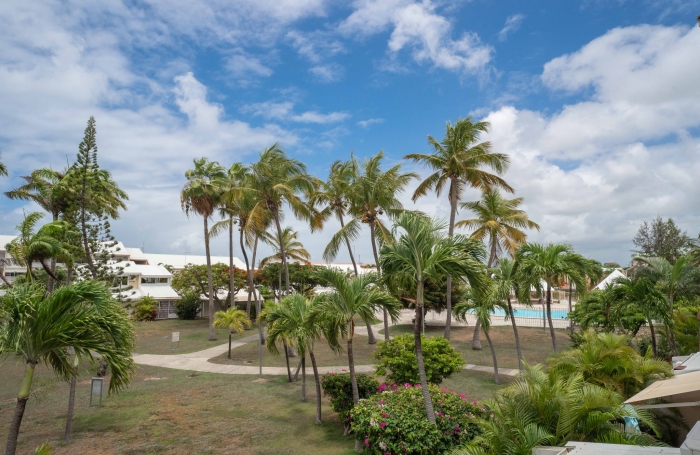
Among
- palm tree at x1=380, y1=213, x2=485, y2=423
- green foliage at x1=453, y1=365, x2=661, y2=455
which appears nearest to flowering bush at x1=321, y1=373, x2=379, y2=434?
palm tree at x1=380, y1=213, x2=485, y2=423

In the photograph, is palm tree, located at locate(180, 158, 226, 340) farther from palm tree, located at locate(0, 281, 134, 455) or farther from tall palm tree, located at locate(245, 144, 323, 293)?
palm tree, located at locate(0, 281, 134, 455)

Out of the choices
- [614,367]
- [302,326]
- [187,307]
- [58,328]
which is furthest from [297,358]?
[187,307]

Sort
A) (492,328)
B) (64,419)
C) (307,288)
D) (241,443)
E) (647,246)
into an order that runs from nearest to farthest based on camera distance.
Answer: (241,443) < (64,419) < (492,328) < (647,246) < (307,288)

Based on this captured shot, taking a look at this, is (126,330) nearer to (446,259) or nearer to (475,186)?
(446,259)

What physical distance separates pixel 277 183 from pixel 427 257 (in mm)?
13985

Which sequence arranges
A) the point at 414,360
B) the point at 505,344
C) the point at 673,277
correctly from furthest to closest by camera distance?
the point at 505,344 < the point at 414,360 < the point at 673,277

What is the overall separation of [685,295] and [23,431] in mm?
20229

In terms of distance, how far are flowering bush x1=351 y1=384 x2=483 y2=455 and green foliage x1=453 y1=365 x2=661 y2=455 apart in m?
0.94

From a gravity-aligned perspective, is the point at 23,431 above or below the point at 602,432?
below

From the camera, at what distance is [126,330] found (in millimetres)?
8016

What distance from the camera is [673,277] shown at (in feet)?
41.6

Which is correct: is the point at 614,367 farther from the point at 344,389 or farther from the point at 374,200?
the point at 374,200

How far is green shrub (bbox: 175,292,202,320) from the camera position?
4203 centimetres

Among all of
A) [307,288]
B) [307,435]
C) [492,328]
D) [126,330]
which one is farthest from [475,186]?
[307,288]
